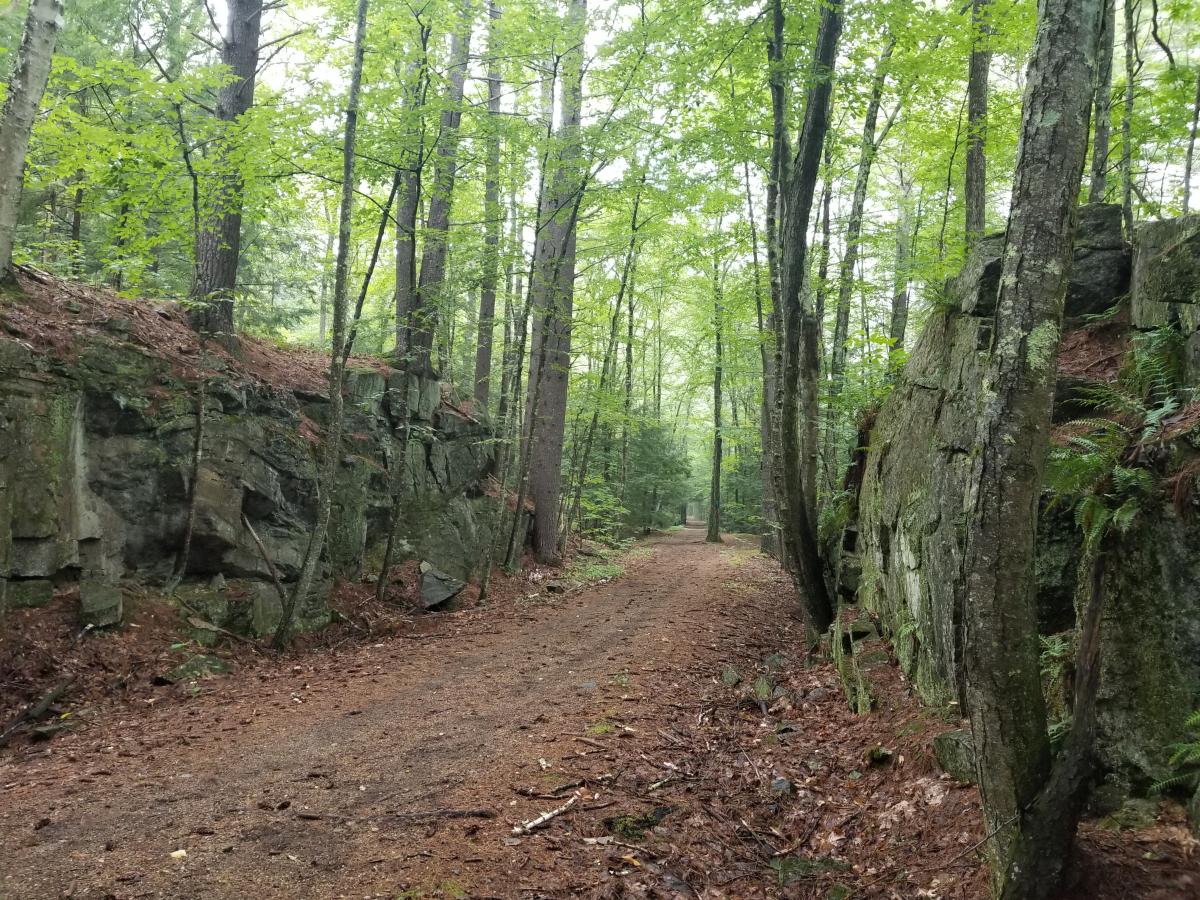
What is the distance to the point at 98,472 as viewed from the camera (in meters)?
8.05

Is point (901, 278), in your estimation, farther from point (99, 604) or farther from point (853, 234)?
point (99, 604)

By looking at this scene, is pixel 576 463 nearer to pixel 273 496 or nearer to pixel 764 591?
pixel 764 591

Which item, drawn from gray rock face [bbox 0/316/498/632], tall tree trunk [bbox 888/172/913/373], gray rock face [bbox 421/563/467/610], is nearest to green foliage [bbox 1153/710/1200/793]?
tall tree trunk [bbox 888/172/913/373]

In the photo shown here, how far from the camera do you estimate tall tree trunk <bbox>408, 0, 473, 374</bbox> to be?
10530mm

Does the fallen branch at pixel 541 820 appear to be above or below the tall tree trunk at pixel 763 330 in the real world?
below

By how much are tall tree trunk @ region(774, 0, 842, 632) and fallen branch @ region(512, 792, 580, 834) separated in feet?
17.4

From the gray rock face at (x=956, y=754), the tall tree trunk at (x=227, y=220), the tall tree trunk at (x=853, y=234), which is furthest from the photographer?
the tall tree trunk at (x=853, y=234)

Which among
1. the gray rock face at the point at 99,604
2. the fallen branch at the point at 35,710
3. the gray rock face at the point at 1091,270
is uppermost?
the gray rock face at the point at 1091,270

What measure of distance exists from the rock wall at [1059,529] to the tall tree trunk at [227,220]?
9.75 metres

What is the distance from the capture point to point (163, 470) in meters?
8.63

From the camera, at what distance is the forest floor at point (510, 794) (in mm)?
3615

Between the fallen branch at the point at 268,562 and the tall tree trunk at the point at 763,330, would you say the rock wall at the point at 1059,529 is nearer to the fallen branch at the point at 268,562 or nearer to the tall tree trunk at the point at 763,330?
the tall tree trunk at the point at 763,330

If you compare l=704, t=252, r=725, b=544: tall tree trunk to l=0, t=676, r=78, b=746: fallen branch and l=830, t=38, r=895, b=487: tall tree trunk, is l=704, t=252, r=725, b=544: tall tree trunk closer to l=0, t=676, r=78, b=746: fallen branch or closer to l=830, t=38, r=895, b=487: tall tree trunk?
l=830, t=38, r=895, b=487: tall tree trunk

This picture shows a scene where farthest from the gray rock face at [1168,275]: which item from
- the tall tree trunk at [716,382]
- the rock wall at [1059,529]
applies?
the tall tree trunk at [716,382]
